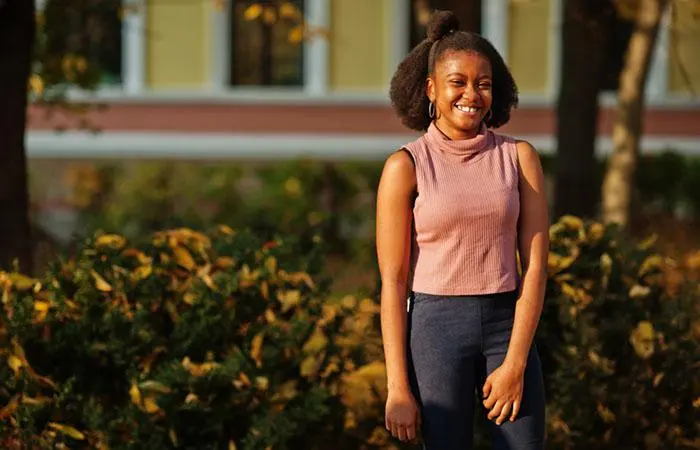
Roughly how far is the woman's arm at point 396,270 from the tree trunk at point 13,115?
15.1 ft

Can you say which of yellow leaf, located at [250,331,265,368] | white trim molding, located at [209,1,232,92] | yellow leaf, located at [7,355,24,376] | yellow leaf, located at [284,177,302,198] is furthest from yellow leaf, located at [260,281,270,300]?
white trim molding, located at [209,1,232,92]

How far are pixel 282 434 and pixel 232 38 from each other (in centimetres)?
1707

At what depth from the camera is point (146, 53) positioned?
21.7 m

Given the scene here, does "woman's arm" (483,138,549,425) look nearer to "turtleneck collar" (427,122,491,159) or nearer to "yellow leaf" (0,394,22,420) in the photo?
"turtleneck collar" (427,122,491,159)

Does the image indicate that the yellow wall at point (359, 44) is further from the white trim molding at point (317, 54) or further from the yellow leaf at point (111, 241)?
the yellow leaf at point (111, 241)

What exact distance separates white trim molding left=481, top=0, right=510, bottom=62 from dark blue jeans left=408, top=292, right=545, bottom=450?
56.9ft

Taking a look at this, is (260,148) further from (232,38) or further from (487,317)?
(487,317)

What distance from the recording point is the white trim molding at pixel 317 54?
69.9 ft

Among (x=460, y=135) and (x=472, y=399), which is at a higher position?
(x=460, y=135)

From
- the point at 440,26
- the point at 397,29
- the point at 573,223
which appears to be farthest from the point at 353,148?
the point at 440,26

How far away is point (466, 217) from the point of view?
13.3 feet

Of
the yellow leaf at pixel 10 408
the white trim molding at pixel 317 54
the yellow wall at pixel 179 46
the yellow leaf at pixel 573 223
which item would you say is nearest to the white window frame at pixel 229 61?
the white trim molding at pixel 317 54

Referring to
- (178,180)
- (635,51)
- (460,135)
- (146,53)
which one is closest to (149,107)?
(146,53)

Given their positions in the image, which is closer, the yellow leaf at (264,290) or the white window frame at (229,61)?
the yellow leaf at (264,290)
